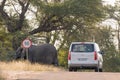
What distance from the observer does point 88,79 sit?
60.3 feet

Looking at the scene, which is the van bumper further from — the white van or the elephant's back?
the elephant's back

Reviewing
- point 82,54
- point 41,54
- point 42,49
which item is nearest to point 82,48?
point 82,54

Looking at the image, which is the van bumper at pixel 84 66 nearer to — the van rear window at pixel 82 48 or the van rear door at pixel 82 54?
the van rear door at pixel 82 54

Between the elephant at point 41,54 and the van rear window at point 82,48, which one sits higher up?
the van rear window at point 82,48

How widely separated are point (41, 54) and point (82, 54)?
1623cm

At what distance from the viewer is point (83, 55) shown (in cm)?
3006

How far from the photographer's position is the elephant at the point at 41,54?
44.8 m

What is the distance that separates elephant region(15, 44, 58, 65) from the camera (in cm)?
4478

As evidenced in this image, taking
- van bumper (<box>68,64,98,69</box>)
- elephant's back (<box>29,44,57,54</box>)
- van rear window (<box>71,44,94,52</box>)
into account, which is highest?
van rear window (<box>71,44,94,52</box>)

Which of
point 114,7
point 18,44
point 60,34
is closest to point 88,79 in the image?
point 18,44

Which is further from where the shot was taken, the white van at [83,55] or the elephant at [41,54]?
the elephant at [41,54]

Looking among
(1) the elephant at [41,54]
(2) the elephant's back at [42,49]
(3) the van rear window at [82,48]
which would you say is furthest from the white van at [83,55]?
(2) the elephant's back at [42,49]

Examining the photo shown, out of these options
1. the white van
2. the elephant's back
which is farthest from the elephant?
the white van

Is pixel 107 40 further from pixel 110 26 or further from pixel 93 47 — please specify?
pixel 93 47
